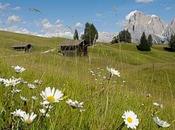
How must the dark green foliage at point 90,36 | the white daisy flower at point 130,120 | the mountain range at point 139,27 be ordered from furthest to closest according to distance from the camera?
1. the mountain range at point 139,27
2. the dark green foliage at point 90,36
3. the white daisy flower at point 130,120

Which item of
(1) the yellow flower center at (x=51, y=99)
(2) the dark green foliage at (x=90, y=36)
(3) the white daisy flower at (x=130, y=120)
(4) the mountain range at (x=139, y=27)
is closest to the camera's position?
(1) the yellow flower center at (x=51, y=99)

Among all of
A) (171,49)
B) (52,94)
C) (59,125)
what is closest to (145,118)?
(59,125)

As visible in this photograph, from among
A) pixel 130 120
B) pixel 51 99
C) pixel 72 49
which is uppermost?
pixel 51 99

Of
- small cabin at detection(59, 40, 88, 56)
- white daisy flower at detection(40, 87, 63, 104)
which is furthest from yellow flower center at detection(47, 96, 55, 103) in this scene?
small cabin at detection(59, 40, 88, 56)

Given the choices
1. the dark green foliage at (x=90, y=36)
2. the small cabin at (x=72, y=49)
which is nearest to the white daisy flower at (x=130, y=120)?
the dark green foliage at (x=90, y=36)

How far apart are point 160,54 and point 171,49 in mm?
16385

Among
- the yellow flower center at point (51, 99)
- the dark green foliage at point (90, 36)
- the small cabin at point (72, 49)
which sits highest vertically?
the dark green foliage at point (90, 36)

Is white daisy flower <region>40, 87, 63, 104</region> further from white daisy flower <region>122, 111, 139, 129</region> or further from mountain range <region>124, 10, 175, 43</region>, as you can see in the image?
mountain range <region>124, 10, 175, 43</region>

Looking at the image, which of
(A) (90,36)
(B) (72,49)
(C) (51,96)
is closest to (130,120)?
(C) (51,96)

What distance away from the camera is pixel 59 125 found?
103 inches

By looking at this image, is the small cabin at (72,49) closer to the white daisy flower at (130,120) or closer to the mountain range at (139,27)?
the mountain range at (139,27)

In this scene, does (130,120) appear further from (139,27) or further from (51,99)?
(139,27)

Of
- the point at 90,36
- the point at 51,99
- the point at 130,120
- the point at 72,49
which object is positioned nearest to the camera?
the point at 51,99

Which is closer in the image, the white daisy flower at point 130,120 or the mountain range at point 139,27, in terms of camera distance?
the white daisy flower at point 130,120
